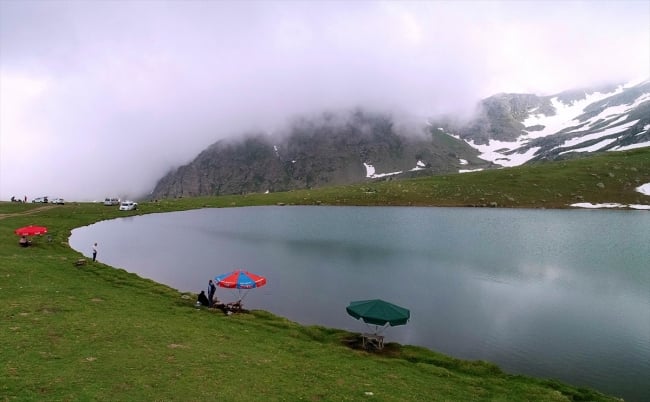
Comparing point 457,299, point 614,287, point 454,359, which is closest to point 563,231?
point 614,287

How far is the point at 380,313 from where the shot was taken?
32.8 m

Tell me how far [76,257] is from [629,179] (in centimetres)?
19975

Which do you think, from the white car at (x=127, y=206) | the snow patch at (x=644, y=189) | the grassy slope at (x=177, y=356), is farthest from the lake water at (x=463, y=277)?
the snow patch at (x=644, y=189)

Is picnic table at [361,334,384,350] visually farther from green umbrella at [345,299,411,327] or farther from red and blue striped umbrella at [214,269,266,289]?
red and blue striped umbrella at [214,269,266,289]

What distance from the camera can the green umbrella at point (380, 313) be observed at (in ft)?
106

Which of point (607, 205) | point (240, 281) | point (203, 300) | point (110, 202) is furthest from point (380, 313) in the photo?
point (607, 205)

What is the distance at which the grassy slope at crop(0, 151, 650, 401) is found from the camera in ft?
72.2

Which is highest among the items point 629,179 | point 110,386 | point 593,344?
point 629,179

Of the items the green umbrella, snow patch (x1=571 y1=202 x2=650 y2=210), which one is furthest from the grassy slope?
snow patch (x1=571 y1=202 x2=650 y2=210)

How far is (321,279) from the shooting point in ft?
178

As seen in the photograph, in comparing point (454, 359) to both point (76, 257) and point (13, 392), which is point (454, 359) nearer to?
point (13, 392)

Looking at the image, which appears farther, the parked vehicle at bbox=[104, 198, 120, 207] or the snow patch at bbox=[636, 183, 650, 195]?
the snow patch at bbox=[636, 183, 650, 195]

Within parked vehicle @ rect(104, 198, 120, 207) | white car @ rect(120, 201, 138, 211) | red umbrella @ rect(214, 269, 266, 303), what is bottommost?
red umbrella @ rect(214, 269, 266, 303)

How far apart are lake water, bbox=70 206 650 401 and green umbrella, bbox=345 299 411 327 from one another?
419 centimetres
